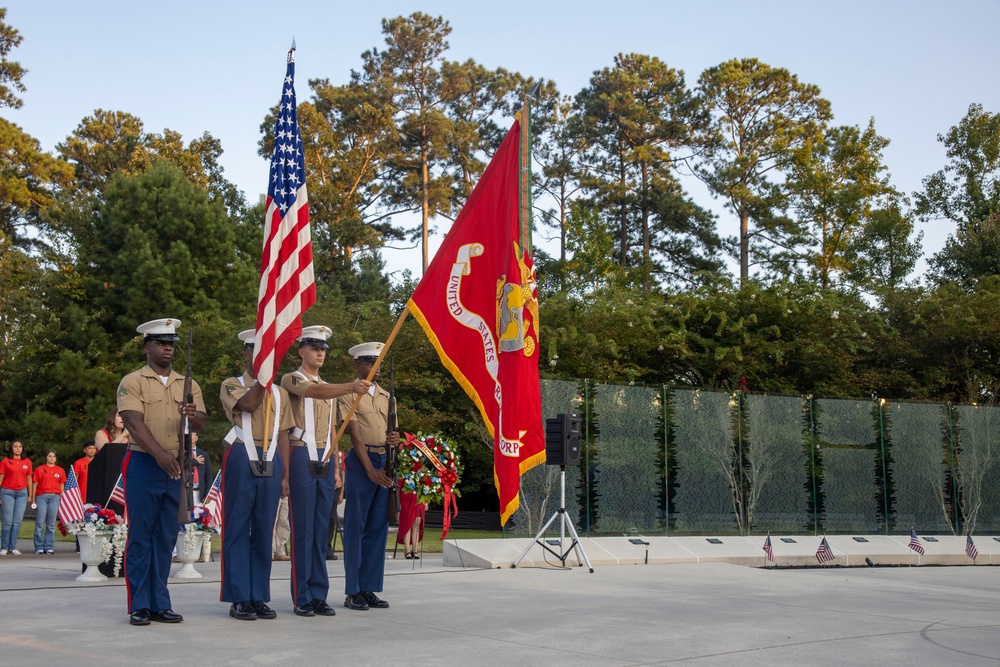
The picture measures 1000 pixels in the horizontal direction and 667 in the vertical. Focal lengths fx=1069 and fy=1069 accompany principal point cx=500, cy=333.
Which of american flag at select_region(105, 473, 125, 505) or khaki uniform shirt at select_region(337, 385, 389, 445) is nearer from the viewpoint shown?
khaki uniform shirt at select_region(337, 385, 389, 445)

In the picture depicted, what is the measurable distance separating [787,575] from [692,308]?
15.1 m

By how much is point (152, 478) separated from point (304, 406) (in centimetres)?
117

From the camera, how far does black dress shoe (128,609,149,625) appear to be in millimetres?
6734

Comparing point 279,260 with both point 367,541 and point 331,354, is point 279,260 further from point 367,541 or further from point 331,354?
point 331,354

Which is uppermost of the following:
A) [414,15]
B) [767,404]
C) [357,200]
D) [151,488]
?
[414,15]

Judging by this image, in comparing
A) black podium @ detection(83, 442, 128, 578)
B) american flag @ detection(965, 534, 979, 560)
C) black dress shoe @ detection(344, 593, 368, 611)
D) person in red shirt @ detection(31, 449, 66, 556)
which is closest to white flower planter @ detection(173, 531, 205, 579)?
black podium @ detection(83, 442, 128, 578)

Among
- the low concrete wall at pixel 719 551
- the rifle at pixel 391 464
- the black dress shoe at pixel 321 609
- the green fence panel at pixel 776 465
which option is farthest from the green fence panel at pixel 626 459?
the black dress shoe at pixel 321 609

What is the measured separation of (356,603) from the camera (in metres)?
7.84

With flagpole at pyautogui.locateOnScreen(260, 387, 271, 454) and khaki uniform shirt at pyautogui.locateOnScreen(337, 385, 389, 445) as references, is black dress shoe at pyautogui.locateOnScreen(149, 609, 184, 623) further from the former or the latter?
khaki uniform shirt at pyautogui.locateOnScreen(337, 385, 389, 445)

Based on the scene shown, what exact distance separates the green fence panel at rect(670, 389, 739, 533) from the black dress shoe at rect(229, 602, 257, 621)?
1128cm

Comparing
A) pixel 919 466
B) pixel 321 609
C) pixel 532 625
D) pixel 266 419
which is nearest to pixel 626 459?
pixel 919 466

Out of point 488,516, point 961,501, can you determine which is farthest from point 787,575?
point 488,516

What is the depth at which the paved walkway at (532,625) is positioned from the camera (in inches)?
232

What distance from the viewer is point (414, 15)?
39.9 metres
